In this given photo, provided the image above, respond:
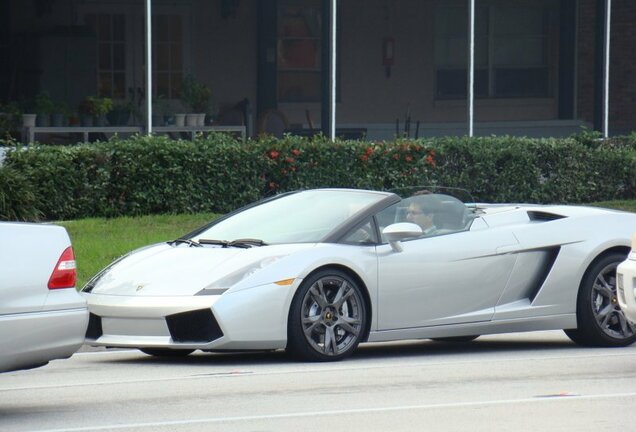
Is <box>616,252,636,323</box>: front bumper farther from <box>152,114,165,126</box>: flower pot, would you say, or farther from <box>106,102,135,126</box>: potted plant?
<box>152,114,165,126</box>: flower pot

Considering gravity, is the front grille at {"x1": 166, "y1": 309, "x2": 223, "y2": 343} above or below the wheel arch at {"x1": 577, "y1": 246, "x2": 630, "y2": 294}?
below

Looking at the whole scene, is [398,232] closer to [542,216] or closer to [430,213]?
[430,213]

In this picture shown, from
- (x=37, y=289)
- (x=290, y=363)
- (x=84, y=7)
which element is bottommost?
(x=290, y=363)

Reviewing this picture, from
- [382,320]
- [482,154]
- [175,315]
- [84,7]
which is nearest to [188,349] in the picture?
[175,315]

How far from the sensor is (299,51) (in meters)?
27.0

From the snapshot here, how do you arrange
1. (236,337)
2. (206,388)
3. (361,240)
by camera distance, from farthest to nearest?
(361,240), (236,337), (206,388)

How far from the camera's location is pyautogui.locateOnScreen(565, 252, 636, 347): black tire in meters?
10.8

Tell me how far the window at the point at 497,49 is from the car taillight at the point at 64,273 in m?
20.4

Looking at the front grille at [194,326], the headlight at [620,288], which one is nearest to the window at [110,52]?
the front grille at [194,326]

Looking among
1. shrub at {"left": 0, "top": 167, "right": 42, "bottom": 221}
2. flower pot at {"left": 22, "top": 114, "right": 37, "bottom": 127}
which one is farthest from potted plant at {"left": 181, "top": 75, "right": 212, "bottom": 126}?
shrub at {"left": 0, "top": 167, "right": 42, "bottom": 221}

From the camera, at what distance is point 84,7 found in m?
24.8

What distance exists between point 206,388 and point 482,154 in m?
11.8

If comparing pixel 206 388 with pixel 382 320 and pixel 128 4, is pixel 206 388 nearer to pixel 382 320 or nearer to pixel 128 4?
pixel 382 320

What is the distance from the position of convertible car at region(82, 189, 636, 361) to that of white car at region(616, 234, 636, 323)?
98 centimetres
